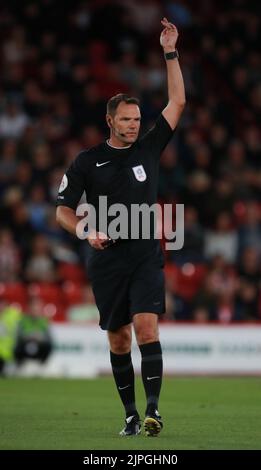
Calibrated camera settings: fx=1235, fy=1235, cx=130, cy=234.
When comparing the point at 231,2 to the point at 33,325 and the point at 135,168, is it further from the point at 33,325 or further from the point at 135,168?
the point at 135,168

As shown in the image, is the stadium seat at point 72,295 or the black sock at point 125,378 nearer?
the black sock at point 125,378

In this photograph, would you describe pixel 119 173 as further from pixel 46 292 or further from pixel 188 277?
pixel 188 277

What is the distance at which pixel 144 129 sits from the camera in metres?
20.1

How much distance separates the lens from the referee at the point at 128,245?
8188 millimetres

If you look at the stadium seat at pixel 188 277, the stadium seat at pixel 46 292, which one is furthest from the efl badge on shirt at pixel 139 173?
the stadium seat at pixel 188 277

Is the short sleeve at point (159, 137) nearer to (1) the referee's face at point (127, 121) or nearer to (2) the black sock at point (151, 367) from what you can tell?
(1) the referee's face at point (127, 121)

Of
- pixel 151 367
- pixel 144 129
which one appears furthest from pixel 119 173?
pixel 144 129

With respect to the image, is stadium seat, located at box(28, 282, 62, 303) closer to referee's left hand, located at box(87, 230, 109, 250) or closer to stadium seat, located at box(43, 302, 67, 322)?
stadium seat, located at box(43, 302, 67, 322)

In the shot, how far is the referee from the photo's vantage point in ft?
26.9

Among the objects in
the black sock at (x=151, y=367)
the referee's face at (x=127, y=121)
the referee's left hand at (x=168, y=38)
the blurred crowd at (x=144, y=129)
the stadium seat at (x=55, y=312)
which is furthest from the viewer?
the blurred crowd at (x=144, y=129)

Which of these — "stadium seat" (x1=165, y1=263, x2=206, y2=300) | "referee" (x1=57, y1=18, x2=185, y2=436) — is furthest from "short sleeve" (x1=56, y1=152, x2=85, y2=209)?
"stadium seat" (x1=165, y1=263, x2=206, y2=300)

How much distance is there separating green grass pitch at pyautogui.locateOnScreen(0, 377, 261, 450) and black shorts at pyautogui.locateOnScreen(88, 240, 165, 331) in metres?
0.81

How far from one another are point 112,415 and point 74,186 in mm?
2288
